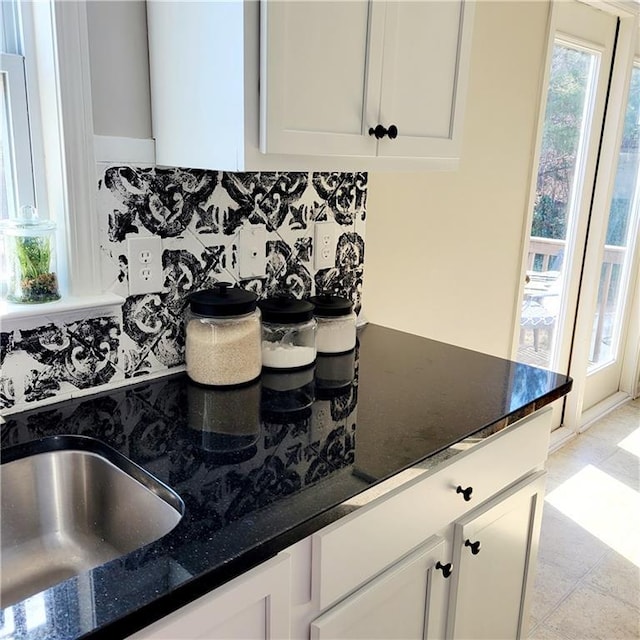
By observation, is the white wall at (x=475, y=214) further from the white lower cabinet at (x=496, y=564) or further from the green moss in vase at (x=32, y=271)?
the green moss in vase at (x=32, y=271)

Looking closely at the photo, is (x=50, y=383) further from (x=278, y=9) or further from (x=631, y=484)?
(x=631, y=484)

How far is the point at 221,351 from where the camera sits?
140 centimetres

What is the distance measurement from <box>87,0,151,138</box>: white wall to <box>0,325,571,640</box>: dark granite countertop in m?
0.56

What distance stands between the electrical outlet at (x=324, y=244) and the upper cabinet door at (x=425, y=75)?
0.38 meters

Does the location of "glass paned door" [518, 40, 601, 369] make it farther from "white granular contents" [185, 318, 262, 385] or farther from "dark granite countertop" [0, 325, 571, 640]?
"white granular contents" [185, 318, 262, 385]

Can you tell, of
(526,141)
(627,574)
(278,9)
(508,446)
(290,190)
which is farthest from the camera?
(526,141)

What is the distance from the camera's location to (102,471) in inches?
45.6

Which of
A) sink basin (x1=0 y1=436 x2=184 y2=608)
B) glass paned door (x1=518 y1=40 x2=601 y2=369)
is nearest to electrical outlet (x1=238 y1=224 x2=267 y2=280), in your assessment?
sink basin (x1=0 y1=436 x2=184 y2=608)

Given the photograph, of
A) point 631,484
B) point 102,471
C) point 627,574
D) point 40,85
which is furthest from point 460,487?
point 631,484

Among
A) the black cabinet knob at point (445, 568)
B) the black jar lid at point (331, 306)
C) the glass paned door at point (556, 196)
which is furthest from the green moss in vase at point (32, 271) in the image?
the glass paned door at point (556, 196)

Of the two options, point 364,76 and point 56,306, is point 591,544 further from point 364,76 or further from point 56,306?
point 56,306

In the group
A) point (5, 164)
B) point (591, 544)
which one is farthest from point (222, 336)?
point (591, 544)

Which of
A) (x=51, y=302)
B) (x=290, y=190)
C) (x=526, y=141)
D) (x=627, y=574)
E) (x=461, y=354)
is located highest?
(x=526, y=141)

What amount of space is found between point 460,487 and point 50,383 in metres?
0.85
